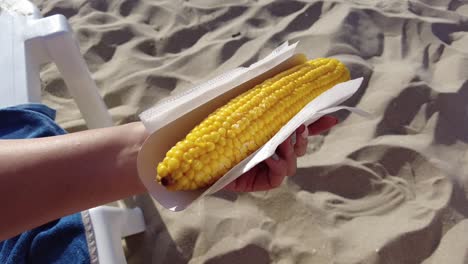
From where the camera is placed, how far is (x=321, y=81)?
1.70m

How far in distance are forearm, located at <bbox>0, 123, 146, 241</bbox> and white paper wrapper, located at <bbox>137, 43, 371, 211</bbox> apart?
0.05m

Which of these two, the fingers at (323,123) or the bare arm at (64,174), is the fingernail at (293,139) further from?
the bare arm at (64,174)

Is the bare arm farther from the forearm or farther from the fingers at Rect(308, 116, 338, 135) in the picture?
the fingers at Rect(308, 116, 338, 135)

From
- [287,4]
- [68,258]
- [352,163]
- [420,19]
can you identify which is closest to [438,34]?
[420,19]

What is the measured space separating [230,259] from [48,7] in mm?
2407

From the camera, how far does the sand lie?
201 cm

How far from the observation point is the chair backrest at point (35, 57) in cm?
192

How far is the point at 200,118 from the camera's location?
1422 mm

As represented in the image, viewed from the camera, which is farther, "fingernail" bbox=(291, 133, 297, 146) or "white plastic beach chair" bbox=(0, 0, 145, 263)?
"white plastic beach chair" bbox=(0, 0, 145, 263)

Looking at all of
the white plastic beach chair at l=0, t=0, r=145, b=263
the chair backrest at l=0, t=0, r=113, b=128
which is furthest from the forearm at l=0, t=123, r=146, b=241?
the chair backrest at l=0, t=0, r=113, b=128

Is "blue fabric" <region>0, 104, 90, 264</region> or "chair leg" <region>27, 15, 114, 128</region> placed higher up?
"chair leg" <region>27, 15, 114, 128</region>

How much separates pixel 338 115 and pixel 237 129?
1.34m

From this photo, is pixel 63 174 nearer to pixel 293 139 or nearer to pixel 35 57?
pixel 293 139

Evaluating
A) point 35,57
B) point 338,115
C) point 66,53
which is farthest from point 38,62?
point 338,115
